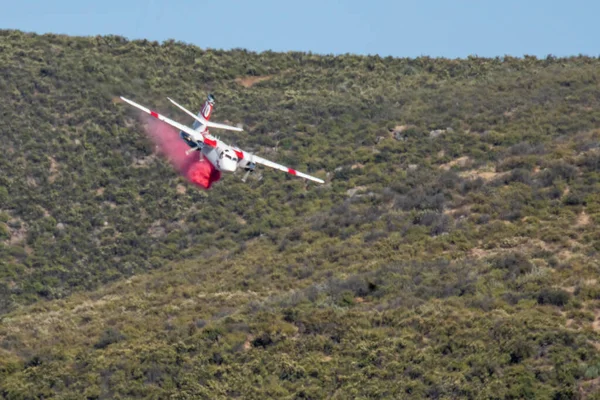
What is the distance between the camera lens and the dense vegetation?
44.0 metres

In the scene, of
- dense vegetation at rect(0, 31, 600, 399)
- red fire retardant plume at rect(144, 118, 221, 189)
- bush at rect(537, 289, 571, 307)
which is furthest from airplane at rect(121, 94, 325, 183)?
bush at rect(537, 289, 571, 307)

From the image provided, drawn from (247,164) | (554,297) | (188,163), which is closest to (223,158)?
(247,164)

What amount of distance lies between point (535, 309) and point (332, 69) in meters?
57.5

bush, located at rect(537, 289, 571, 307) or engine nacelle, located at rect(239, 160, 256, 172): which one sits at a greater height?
engine nacelle, located at rect(239, 160, 256, 172)

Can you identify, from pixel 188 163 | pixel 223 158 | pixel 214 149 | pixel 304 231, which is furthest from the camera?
pixel 304 231

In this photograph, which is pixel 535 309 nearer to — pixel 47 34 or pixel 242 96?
pixel 242 96

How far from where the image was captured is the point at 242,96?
9294cm

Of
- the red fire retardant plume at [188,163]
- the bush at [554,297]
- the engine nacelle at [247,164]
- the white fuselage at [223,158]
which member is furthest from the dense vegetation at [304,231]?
the white fuselage at [223,158]

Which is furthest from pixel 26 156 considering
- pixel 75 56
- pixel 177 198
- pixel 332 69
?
pixel 332 69

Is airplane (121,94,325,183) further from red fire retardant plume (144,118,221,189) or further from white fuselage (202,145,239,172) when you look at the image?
red fire retardant plume (144,118,221,189)

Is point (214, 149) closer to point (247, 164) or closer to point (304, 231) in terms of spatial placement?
point (247, 164)

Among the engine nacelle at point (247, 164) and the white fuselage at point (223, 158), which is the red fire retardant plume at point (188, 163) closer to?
the white fuselage at point (223, 158)

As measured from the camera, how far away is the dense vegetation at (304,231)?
44000mm

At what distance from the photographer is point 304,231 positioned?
64.4m
